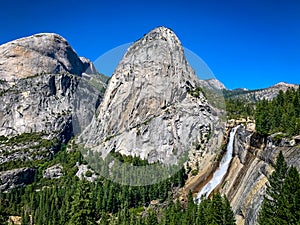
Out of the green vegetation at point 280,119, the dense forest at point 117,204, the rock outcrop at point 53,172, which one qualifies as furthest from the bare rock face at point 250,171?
the rock outcrop at point 53,172

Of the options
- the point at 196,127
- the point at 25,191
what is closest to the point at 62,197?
the point at 25,191

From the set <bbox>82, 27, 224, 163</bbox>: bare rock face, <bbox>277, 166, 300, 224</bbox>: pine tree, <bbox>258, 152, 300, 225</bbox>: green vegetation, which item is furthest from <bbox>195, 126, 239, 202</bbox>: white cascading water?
<bbox>277, 166, 300, 224</bbox>: pine tree

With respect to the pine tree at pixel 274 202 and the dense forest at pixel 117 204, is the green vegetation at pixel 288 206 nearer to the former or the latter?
the pine tree at pixel 274 202

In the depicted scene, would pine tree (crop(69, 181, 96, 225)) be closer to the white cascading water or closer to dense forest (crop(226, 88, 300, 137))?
dense forest (crop(226, 88, 300, 137))

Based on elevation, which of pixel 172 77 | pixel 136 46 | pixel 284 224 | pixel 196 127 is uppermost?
pixel 136 46

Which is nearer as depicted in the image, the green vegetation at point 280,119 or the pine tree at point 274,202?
the pine tree at point 274,202

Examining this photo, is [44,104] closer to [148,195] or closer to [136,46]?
[136,46]

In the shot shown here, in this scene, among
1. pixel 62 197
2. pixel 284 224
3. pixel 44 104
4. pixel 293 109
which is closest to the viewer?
pixel 284 224

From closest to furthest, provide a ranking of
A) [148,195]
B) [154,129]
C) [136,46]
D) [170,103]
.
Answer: [148,195]
[154,129]
[170,103]
[136,46]
